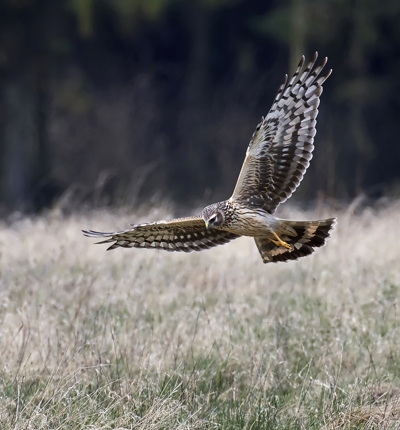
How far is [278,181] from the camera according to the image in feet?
20.5

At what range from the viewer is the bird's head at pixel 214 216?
6004mm

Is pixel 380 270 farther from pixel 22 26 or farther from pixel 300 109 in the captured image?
pixel 22 26

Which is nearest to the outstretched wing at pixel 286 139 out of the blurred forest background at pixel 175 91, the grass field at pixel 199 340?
the grass field at pixel 199 340

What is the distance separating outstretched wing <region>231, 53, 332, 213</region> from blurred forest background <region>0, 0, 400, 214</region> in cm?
1207

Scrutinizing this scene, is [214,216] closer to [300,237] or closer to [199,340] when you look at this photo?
[300,237]

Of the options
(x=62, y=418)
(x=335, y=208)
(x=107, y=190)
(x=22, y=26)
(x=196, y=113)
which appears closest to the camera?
(x=62, y=418)

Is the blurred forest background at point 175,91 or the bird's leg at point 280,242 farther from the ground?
the blurred forest background at point 175,91

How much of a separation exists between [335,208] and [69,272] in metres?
3.54

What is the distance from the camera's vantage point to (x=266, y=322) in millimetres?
6645

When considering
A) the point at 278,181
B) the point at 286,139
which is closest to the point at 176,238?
the point at 278,181

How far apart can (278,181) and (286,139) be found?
0.30m

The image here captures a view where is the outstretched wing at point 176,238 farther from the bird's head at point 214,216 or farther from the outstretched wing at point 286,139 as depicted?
the outstretched wing at point 286,139

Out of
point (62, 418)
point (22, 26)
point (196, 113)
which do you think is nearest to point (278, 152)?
point (62, 418)

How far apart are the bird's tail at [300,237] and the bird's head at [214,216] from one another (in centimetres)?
40
